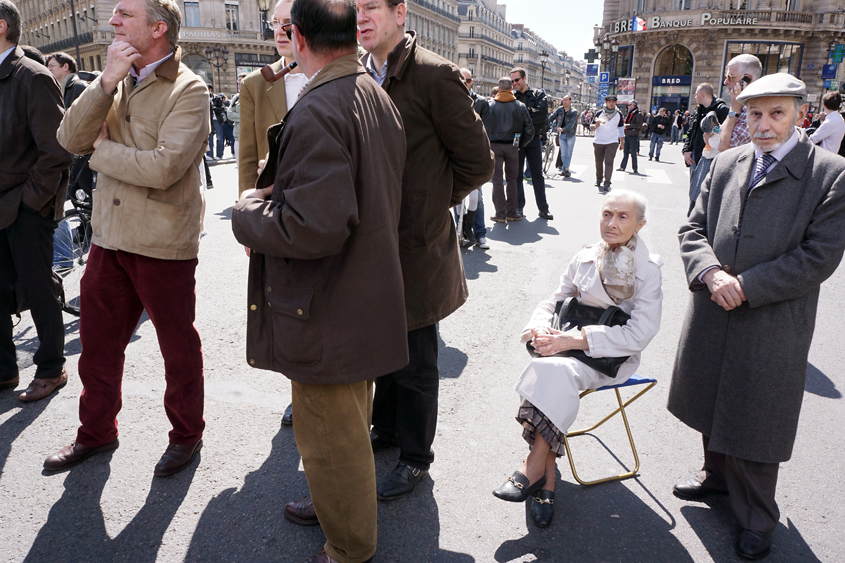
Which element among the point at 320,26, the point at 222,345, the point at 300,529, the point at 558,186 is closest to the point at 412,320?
the point at 300,529

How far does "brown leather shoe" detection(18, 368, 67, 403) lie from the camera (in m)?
3.79

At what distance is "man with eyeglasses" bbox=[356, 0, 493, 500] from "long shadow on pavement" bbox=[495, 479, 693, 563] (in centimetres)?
64

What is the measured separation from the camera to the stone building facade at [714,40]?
161 ft

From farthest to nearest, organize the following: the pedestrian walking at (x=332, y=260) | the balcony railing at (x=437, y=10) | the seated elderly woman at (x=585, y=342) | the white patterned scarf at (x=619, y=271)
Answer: the balcony railing at (x=437, y=10), the white patterned scarf at (x=619, y=271), the seated elderly woman at (x=585, y=342), the pedestrian walking at (x=332, y=260)

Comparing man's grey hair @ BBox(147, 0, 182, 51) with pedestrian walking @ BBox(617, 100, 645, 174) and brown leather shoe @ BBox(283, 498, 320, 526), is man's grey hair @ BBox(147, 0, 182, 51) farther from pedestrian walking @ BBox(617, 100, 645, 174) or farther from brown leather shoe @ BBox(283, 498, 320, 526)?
pedestrian walking @ BBox(617, 100, 645, 174)

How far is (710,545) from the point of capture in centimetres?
269

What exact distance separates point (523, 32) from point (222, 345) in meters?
154

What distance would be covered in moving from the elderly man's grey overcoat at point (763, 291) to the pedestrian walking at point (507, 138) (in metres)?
6.68

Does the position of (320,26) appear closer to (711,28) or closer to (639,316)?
(639,316)

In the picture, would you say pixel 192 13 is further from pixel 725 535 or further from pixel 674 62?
pixel 725 535

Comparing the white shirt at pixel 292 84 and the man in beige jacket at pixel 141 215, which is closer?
the man in beige jacket at pixel 141 215

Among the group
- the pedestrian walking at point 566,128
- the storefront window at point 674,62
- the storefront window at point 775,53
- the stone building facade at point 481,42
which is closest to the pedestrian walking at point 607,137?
the pedestrian walking at point 566,128

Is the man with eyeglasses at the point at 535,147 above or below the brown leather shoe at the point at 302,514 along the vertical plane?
above

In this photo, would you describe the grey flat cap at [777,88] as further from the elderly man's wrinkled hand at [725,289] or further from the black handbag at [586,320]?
the black handbag at [586,320]
